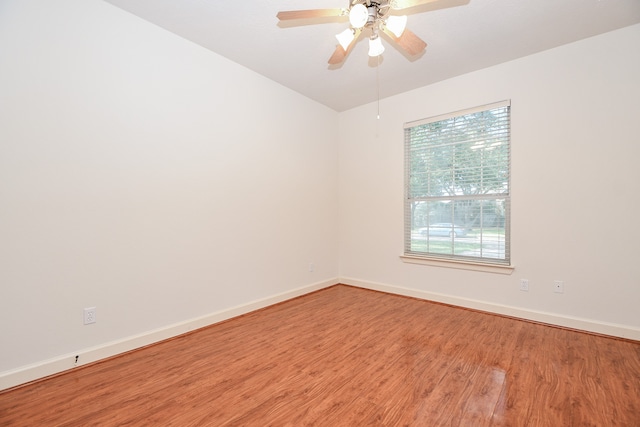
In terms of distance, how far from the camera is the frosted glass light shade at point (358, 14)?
1.62 m

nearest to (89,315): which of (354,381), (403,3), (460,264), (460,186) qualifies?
(354,381)

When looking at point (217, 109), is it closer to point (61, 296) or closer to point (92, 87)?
point (92, 87)

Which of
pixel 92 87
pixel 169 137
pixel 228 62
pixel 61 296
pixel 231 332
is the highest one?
pixel 228 62

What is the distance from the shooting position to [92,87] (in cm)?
211

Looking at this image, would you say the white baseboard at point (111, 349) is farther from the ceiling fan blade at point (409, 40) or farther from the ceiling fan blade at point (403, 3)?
Result: the ceiling fan blade at point (403, 3)

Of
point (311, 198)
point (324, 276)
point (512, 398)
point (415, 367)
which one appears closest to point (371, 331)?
point (415, 367)

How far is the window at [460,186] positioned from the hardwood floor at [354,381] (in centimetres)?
100

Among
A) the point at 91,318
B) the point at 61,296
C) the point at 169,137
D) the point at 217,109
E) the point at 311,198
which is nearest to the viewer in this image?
the point at 61,296

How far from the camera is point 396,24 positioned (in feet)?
5.76

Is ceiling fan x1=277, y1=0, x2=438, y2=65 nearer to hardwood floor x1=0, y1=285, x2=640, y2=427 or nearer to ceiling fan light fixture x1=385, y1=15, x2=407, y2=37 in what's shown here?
ceiling fan light fixture x1=385, y1=15, x2=407, y2=37

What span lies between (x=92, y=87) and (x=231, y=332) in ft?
7.62

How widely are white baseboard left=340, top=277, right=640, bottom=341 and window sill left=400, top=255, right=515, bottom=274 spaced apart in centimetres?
37

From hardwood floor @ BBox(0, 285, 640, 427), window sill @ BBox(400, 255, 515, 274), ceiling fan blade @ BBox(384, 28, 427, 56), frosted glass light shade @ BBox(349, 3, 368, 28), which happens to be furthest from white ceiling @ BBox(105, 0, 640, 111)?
hardwood floor @ BBox(0, 285, 640, 427)

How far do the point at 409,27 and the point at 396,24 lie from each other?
919 mm
